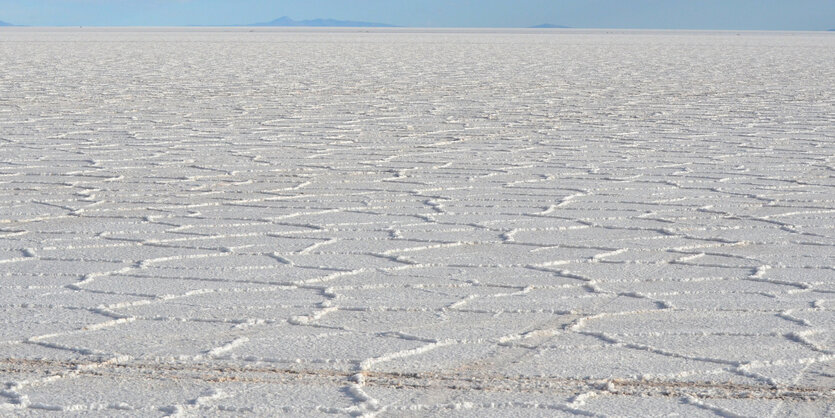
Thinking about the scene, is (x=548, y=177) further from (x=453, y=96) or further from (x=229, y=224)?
(x=453, y=96)

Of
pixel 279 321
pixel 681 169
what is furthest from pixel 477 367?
pixel 681 169

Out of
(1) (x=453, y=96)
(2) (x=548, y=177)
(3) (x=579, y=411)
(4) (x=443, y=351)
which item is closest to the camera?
(3) (x=579, y=411)

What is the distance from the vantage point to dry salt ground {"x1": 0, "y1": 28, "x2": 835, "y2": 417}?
233cm

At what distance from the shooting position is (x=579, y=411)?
7.20 ft

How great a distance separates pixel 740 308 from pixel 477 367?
86cm

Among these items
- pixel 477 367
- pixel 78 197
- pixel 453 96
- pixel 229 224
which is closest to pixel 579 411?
pixel 477 367

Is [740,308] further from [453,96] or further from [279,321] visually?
[453,96]

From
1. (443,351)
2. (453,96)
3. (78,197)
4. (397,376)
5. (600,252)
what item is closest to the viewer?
(397,376)

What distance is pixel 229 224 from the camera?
4.11 meters

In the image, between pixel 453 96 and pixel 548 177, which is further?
pixel 453 96

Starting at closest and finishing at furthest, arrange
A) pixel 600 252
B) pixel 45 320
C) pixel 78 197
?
pixel 45 320
pixel 600 252
pixel 78 197

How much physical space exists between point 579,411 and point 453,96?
903 centimetres

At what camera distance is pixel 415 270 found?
3395 mm

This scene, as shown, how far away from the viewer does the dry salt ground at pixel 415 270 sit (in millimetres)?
2328
